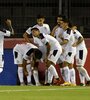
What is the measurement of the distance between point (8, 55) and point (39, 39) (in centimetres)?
138

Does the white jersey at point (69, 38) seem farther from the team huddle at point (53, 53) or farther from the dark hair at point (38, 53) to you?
the dark hair at point (38, 53)

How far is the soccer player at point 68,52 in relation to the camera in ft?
46.6

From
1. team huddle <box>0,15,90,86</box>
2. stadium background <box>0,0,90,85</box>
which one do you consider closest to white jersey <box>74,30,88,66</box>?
team huddle <box>0,15,90,86</box>

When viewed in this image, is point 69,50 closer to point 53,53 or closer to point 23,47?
point 53,53

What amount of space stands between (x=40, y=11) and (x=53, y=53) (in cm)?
413

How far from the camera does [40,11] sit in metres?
18.1

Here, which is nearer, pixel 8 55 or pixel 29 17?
pixel 8 55

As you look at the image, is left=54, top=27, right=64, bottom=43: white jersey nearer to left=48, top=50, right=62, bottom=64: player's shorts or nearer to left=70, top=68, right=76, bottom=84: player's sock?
left=48, top=50, right=62, bottom=64: player's shorts
